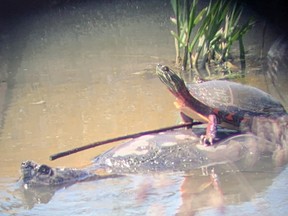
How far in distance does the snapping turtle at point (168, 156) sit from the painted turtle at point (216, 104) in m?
Result: 0.09

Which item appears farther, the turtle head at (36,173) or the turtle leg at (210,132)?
the turtle leg at (210,132)

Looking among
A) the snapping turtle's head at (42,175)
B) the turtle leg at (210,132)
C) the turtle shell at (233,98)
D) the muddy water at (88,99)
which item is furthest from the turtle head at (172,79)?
the snapping turtle's head at (42,175)

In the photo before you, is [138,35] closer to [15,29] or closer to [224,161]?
[15,29]

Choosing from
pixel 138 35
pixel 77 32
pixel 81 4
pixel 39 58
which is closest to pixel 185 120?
pixel 39 58

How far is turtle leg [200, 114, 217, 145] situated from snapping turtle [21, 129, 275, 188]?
0.13 feet

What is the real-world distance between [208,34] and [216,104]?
296 centimetres

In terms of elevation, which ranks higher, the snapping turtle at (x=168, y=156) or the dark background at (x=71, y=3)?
the dark background at (x=71, y=3)

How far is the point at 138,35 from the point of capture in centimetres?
904

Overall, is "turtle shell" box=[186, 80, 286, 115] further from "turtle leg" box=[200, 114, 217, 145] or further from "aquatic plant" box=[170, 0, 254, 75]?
"aquatic plant" box=[170, 0, 254, 75]

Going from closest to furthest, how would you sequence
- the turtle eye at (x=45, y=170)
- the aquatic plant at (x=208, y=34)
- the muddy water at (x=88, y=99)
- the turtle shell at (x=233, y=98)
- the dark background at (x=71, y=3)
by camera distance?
the muddy water at (x=88, y=99) < the turtle eye at (x=45, y=170) < the turtle shell at (x=233, y=98) < the aquatic plant at (x=208, y=34) < the dark background at (x=71, y=3)

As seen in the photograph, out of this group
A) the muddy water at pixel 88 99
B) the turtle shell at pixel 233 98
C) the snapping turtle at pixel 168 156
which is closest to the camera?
the muddy water at pixel 88 99

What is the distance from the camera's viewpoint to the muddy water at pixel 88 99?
3.59 metres

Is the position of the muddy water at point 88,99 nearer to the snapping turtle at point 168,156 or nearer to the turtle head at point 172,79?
the snapping turtle at point 168,156

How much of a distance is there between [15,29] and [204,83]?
246 inches
